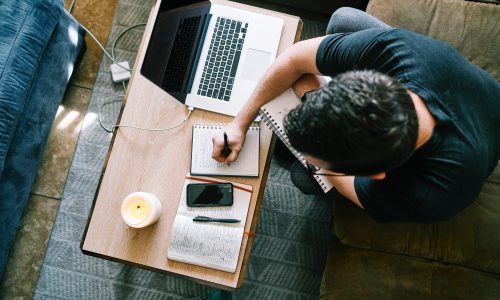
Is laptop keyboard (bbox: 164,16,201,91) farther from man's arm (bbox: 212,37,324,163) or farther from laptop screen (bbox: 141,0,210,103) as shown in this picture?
man's arm (bbox: 212,37,324,163)

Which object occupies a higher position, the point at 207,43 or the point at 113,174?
the point at 207,43

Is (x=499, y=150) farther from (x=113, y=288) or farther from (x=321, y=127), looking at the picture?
(x=113, y=288)

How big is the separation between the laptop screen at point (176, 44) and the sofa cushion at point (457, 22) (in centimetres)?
64

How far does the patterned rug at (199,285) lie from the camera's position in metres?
1.69

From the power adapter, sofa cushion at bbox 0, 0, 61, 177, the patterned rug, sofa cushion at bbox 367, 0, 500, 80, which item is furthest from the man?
the power adapter

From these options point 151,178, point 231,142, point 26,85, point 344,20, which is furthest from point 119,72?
point 344,20

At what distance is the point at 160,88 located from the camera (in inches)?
50.3

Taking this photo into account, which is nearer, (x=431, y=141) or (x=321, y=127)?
(x=321, y=127)

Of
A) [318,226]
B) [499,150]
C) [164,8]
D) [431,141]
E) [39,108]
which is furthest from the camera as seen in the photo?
[318,226]

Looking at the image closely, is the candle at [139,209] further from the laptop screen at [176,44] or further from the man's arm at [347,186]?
the man's arm at [347,186]

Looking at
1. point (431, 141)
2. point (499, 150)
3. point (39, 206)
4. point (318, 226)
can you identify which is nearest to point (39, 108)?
point (39, 206)

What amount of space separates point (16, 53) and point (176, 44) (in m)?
0.58

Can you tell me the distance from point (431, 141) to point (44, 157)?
62.4 inches

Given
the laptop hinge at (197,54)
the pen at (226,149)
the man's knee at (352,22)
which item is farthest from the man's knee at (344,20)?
the pen at (226,149)
